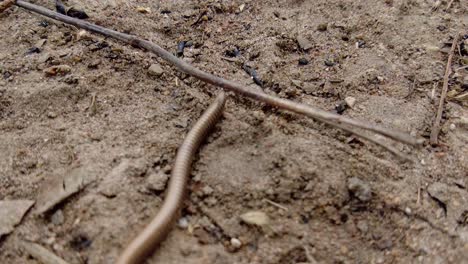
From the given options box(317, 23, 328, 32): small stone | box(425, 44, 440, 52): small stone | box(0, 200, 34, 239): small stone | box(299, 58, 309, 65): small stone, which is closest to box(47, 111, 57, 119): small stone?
box(0, 200, 34, 239): small stone

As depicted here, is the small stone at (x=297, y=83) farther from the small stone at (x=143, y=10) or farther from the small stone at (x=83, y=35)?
the small stone at (x=83, y=35)

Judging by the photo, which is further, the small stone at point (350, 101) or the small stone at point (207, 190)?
the small stone at point (350, 101)

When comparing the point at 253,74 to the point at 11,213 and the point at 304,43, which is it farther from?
the point at 11,213

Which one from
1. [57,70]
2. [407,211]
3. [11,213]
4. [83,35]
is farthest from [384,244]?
[83,35]

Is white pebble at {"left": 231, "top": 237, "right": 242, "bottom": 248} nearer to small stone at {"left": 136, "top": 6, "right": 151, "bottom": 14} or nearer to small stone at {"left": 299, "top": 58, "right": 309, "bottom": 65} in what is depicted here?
small stone at {"left": 299, "top": 58, "right": 309, "bottom": 65}

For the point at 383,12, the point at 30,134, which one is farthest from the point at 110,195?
the point at 383,12

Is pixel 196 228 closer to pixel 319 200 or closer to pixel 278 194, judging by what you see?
pixel 278 194

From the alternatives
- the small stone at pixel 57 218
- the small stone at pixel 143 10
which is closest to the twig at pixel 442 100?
the small stone at pixel 57 218
